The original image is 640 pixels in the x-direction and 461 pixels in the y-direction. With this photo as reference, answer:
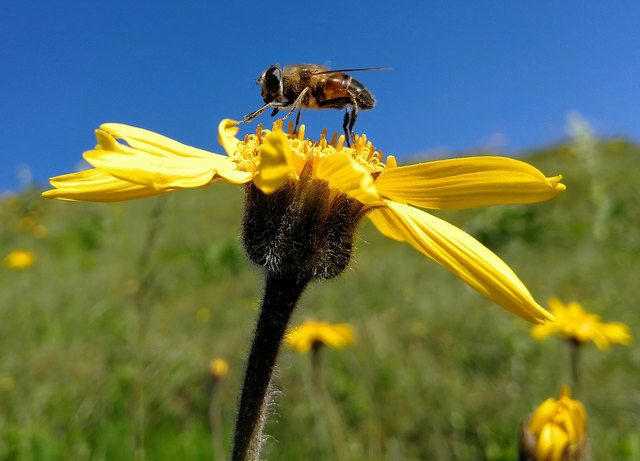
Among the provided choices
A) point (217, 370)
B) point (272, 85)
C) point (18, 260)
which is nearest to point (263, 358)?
point (272, 85)

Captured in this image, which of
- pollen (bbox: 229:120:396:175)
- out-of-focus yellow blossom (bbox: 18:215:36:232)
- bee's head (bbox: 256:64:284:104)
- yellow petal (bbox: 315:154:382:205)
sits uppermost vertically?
out-of-focus yellow blossom (bbox: 18:215:36:232)

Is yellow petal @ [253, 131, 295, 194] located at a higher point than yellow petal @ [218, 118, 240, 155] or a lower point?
lower

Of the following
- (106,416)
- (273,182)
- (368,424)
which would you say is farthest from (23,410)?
(273,182)

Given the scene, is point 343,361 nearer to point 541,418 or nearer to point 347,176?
point 541,418

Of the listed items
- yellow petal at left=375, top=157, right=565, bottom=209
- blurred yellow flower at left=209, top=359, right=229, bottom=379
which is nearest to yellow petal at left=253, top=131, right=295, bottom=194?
yellow petal at left=375, top=157, right=565, bottom=209

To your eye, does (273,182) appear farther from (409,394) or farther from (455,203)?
(409,394)

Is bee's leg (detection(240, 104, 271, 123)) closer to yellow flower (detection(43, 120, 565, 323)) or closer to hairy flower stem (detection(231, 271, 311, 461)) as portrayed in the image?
yellow flower (detection(43, 120, 565, 323))

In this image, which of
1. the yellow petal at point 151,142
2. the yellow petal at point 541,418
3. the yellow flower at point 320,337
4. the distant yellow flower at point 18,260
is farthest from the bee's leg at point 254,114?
the distant yellow flower at point 18,260
